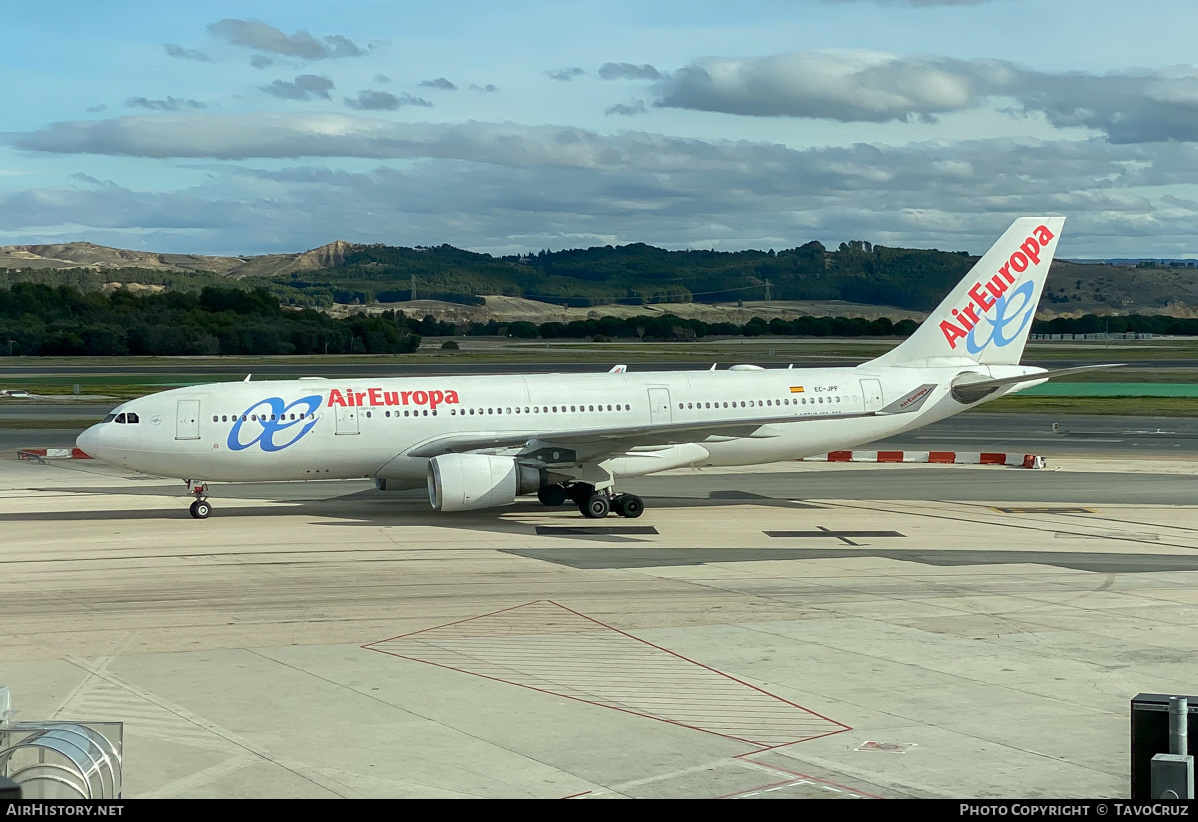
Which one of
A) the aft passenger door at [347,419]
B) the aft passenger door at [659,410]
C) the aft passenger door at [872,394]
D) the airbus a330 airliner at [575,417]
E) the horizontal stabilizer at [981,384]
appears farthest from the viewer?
the horizontal stabilizer at [981,384]

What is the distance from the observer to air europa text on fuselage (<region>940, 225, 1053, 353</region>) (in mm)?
38438

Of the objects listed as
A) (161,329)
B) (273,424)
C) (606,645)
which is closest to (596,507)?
(273,424)

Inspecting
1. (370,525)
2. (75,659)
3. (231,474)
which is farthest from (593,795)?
(231,474)

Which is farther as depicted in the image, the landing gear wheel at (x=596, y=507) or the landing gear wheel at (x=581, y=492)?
the landing gear wheel at (x=581, y=492)

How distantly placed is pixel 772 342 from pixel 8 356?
8837 centimetres

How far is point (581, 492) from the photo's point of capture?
33.0m

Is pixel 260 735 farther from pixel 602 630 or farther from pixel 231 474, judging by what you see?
pixel 231 474

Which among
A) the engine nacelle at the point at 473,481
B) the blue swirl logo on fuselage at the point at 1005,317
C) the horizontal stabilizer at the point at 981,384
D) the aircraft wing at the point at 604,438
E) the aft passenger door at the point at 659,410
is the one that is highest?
the blue swirl logo on fuselage at the point at 1005,317

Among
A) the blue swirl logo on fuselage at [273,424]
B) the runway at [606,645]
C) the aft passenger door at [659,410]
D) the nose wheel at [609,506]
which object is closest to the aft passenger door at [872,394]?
the runway at [606,645]

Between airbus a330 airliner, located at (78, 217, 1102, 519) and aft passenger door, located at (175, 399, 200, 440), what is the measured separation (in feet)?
0.09

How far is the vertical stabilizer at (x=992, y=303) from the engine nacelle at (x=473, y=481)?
47.6 ft

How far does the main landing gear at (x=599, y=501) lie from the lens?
3266cm

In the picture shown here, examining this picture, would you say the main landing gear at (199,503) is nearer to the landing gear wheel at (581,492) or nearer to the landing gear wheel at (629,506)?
the landing gear wheel at (581,492)

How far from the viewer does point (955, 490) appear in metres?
38.6
